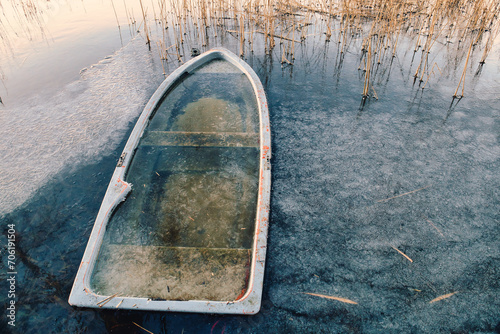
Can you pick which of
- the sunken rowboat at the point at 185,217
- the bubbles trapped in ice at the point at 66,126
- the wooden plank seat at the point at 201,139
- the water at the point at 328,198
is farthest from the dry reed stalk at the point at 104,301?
the wooden plank seat at the point at 201,139

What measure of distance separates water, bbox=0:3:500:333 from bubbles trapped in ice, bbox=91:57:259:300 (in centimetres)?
20

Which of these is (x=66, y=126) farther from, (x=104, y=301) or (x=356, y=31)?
(x=356, y=31)

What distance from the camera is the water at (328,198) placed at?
1802 mm

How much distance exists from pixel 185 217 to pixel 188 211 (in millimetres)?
59

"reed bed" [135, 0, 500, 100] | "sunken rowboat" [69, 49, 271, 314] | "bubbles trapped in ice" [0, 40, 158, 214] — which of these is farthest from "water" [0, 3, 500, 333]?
"reed bed" [135, 0, 500, 100]

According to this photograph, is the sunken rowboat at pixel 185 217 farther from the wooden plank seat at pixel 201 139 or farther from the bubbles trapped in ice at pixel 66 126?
the bubbles trapped in ice at pixel 66 126

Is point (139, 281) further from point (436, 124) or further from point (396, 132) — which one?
point (436, 124)

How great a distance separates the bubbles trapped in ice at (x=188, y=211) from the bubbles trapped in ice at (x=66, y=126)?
0.57 m

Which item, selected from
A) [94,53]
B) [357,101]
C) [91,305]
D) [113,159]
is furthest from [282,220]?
[94,53]

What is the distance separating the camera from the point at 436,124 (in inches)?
130

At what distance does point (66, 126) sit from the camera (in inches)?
129
